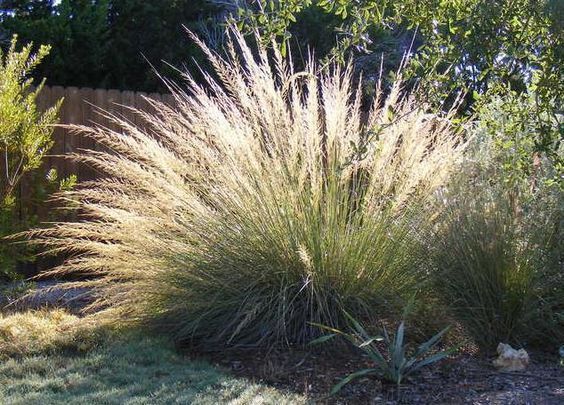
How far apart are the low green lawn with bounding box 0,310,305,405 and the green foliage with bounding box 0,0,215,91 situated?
747 centimetres

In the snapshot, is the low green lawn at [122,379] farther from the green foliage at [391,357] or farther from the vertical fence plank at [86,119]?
→ the vertical fence plank at [86,119]

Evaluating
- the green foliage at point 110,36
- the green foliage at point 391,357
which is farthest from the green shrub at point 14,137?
the green foliage at point 110,36

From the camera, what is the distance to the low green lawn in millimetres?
4090

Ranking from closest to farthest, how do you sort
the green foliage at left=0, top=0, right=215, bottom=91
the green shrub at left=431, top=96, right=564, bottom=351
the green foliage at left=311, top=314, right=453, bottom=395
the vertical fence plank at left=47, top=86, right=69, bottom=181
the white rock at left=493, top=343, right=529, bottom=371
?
1. the green foliage at left=311, top=314, right=453, bottom=395
2. the white rock at left=493, top=343, right=529, bottom=371
3. the green shrub at left=431, top=96, right=564, bottom=351
4. the vertical fence plank at left=47, top=86, right=69, bottom=181
5. the green foliage at left=0, top=0, right=215, bottom=91

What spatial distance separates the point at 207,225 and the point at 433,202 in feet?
5.23

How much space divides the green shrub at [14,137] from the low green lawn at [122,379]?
5.91ft

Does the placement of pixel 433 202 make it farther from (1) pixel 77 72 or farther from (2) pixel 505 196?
(1) pixel 77 72

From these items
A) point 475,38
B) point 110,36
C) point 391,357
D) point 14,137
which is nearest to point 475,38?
point 475,38

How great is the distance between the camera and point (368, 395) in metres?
4.43

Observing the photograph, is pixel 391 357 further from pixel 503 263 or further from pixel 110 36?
pixel 110 36

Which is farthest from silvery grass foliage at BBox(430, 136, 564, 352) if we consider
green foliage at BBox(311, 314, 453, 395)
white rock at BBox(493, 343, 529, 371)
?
green foliage at BBox(311, 314, 453, 395)

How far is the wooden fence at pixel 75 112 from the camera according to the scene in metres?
7.43

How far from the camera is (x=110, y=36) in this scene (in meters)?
13.1

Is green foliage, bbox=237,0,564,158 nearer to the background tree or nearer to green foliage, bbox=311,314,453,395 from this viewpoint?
the background tree
